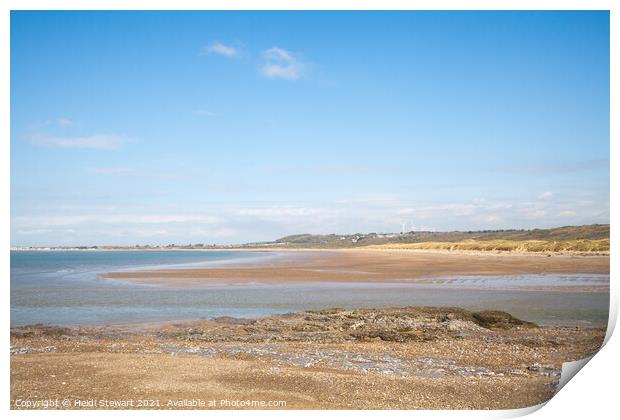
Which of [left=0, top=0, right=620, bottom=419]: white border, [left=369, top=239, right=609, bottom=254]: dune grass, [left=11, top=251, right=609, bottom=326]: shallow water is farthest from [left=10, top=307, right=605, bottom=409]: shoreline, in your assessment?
[left=369, top=239, right=609, bottom=254]: dune grass

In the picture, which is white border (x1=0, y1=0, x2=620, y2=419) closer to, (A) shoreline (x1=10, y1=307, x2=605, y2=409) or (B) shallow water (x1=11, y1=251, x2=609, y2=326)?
(A) shoreline (x1=10, y1=307, x2=605, y2=409)

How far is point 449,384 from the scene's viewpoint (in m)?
6.39

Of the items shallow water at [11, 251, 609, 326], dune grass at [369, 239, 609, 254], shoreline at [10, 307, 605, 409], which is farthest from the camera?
dune grass at [369, 239, 609, 254]

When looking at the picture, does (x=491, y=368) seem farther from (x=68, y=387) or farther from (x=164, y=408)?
(x=68, y=387)

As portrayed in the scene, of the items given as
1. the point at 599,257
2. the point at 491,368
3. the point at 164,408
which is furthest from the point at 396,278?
the point at 164,408

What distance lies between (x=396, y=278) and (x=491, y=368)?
13577 millimetres

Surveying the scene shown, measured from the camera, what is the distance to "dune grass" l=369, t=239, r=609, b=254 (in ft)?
58.7

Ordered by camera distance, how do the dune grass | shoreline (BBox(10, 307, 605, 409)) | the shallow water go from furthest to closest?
the dune grass, the shallow water, shoreline (BBox(10, 307, 605, 409))

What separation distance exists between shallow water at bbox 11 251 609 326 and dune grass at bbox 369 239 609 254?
3.91 ft

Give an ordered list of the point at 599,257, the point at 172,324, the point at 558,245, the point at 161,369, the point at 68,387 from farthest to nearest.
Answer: the point at 558,245 < the point at 599,257 < the point at 172,324 < the point at 161,369 < the point at 68,387

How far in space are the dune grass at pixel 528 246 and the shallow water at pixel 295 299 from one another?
1.19m
